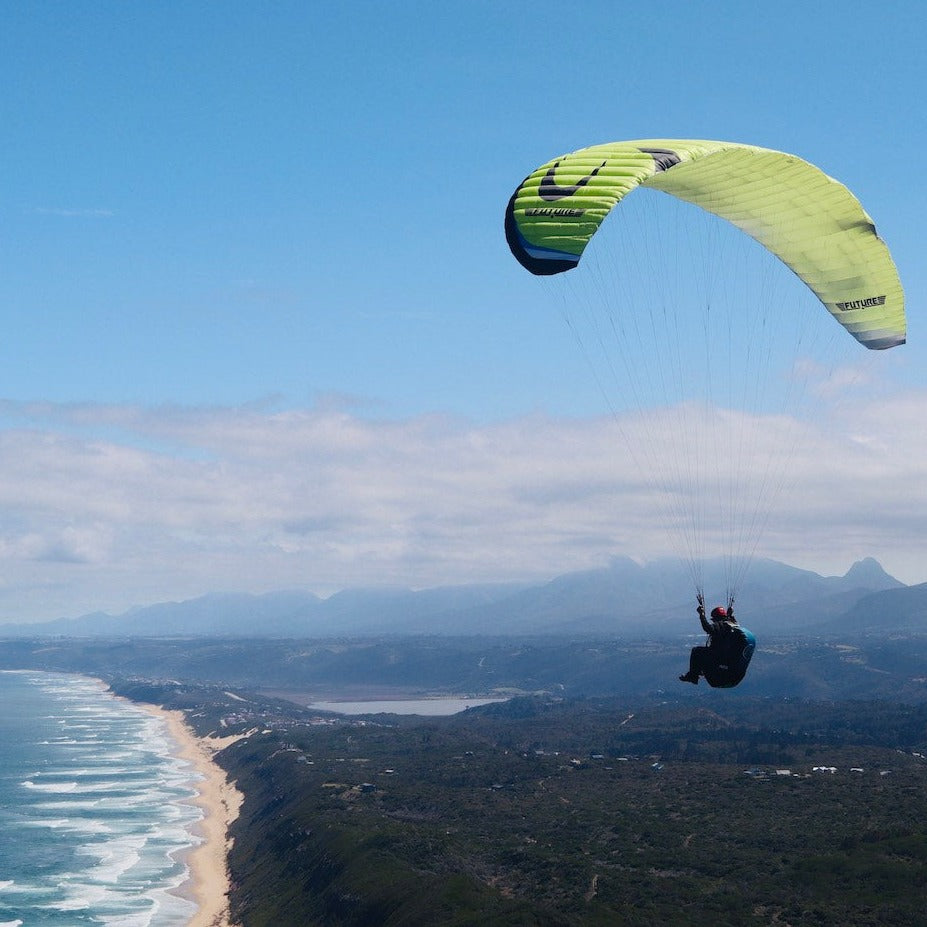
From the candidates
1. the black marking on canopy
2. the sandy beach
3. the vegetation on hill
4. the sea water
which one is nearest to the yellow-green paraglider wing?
the black marking on canopy

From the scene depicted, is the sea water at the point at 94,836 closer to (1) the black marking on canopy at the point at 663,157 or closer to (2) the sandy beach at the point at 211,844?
(2) the sandy beach at the point at 211,844

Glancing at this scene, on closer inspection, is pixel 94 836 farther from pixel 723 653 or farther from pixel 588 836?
pixel 723 653

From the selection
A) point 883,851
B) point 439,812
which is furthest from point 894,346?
point 439,812

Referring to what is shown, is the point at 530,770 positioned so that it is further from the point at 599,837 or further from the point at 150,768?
the point at 150,768

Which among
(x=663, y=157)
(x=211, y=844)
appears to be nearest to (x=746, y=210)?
(x=663, y=157)

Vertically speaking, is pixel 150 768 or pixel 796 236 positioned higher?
pixel 796 236

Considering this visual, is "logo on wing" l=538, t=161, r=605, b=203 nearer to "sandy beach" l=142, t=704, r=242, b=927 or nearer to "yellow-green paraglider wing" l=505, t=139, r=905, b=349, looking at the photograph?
"yellow-green paraglider wing" l=505, t=139, r=905, b=349
